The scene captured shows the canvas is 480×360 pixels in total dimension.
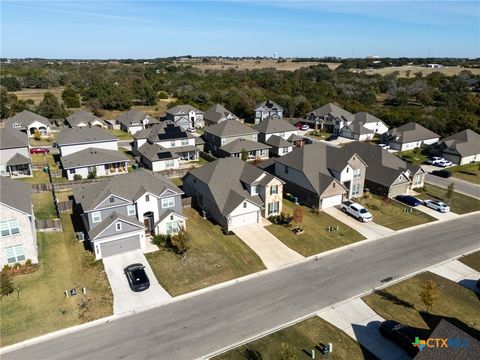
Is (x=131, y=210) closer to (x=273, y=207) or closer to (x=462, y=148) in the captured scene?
(x=273, y=207)

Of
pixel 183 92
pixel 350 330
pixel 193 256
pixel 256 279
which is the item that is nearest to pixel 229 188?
pixel 193 256

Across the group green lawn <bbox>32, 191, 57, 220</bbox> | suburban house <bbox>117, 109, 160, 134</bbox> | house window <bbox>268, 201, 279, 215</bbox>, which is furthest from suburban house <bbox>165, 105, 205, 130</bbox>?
house window <bbox>268, 201, 279, 215</bbox>

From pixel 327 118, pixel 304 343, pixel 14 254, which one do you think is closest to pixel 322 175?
pixel 304 343

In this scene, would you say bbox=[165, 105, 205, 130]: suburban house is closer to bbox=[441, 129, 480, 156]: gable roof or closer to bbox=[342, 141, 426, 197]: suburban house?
bbox=[342, 141, 426, 197]: suburban house

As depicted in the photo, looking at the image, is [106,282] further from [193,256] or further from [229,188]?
[229,188]

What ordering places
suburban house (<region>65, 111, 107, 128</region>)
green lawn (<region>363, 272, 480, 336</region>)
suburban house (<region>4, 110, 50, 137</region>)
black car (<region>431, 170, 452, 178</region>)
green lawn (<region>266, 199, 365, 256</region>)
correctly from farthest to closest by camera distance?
suburban house (<region>65, 111, 107, 128</region>) < suburban house (<region>4, 110, 50, 137</region>) < black car (<region>431, 170, 452, 178</region>) < green lawn (<region>266, 199, 365, 256</region>) < green lawn (<region>363, 272, 480, 336</region>)
